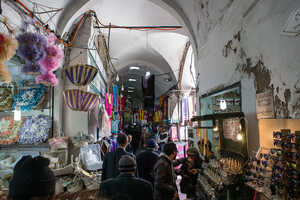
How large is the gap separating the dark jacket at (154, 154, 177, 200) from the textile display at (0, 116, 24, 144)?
141 inches

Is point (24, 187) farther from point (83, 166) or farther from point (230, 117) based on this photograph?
point (83, 166)

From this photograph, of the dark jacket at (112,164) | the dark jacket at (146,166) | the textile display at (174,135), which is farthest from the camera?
the textile display at (174,135)

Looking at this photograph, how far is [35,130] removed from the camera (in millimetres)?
4535

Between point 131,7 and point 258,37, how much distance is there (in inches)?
196

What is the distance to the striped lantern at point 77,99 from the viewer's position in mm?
4008

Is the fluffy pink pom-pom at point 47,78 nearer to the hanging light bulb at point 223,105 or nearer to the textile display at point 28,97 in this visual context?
the hanging light bulb at point 223,105

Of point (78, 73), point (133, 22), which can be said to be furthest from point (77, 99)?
point (133, 22)

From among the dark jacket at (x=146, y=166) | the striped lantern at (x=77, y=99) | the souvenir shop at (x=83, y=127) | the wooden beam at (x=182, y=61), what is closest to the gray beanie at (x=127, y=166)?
the souvenir shop at (x=83, y=127)

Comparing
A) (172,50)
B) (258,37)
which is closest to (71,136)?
(258,37)

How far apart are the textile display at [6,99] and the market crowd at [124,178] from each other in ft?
10.4

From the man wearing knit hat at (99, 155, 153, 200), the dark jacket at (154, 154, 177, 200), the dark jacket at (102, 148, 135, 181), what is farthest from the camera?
the dark jacket at (102, 148, 135, 181)

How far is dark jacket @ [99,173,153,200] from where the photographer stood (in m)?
1.74

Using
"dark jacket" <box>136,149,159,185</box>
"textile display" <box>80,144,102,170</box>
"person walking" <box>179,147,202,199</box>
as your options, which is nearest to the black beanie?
"dark jacket" <box>136,149,159,185</box>

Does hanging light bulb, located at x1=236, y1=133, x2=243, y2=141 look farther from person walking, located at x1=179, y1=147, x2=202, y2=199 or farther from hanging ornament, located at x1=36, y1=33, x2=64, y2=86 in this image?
hanging ornament, located at x1=36, y1=33, x2=64, y2=86
